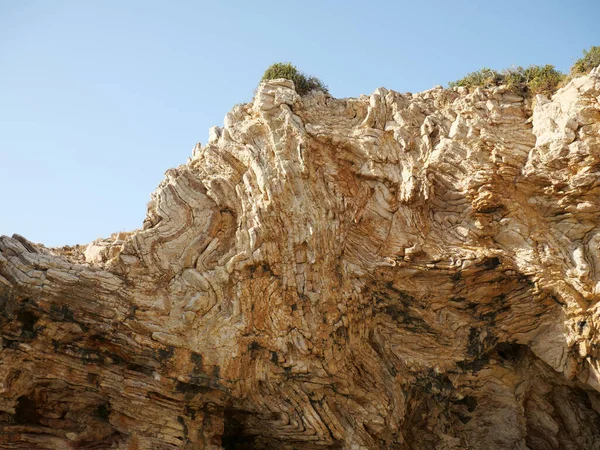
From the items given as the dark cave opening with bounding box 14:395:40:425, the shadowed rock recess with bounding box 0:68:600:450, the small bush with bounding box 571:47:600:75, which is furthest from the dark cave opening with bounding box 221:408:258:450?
the small bush with bounding box 571:47:600:75

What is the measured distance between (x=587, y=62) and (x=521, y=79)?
6.19 ft

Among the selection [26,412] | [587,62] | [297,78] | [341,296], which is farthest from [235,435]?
[587,62]

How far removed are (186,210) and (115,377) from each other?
5.04 metres

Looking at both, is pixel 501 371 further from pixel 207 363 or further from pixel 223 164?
pixel 223 164

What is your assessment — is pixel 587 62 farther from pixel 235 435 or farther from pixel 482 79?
pixel 235 435

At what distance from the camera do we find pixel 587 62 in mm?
15961

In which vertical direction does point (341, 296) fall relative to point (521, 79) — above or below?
below

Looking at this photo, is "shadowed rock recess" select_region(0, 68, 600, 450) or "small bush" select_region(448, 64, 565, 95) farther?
"small bush" select_region(448, 64, 565, 95)

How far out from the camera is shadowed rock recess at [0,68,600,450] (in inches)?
545

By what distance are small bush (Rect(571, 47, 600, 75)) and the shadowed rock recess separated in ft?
5.16

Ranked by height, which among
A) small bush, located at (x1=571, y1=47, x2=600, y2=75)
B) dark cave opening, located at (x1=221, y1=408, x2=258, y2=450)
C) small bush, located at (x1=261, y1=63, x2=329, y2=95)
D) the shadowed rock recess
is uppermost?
small bush, located at (x1=261, y1=63, x2=329, y2=95)

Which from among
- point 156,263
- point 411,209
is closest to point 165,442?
point 156,263

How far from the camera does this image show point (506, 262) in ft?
46.7

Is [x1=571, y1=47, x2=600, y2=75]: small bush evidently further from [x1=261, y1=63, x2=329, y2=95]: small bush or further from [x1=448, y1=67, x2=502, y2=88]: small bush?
[x1=261, y1=63, x2=329, y2=95]: small bush
